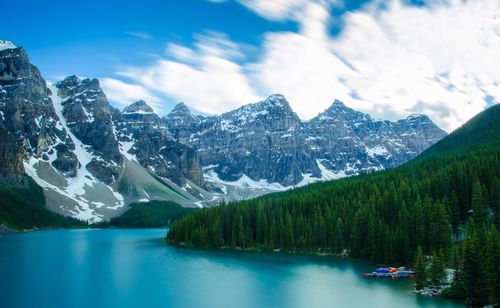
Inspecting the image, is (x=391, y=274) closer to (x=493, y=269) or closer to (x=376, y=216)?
(x=493, y=269)

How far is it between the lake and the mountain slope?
752 cm

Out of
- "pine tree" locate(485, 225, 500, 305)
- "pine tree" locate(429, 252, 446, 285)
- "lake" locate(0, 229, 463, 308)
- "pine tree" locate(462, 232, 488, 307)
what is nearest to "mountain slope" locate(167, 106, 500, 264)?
"lake" locate(0, 229, 463, 308)

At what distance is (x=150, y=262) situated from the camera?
103 metres

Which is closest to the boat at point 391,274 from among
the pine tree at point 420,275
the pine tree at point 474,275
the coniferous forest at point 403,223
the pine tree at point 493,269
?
the coniferous forest at point 403,223

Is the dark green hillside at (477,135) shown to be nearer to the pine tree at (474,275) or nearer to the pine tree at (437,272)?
the pine tree at (437,272)

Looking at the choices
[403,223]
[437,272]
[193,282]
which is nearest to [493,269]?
[437,272]

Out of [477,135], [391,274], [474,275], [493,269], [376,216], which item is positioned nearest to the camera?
[493,269]

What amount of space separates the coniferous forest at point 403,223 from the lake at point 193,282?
16.9ft

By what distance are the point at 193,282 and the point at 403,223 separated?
42904 millimetres

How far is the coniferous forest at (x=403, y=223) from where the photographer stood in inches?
2324

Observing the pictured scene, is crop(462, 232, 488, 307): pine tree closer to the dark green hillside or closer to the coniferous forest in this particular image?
the coniferous forest

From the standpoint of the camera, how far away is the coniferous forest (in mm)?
59031

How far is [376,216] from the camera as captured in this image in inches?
4257

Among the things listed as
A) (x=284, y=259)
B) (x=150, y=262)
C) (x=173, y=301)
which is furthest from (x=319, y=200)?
(x=173, y=301)
